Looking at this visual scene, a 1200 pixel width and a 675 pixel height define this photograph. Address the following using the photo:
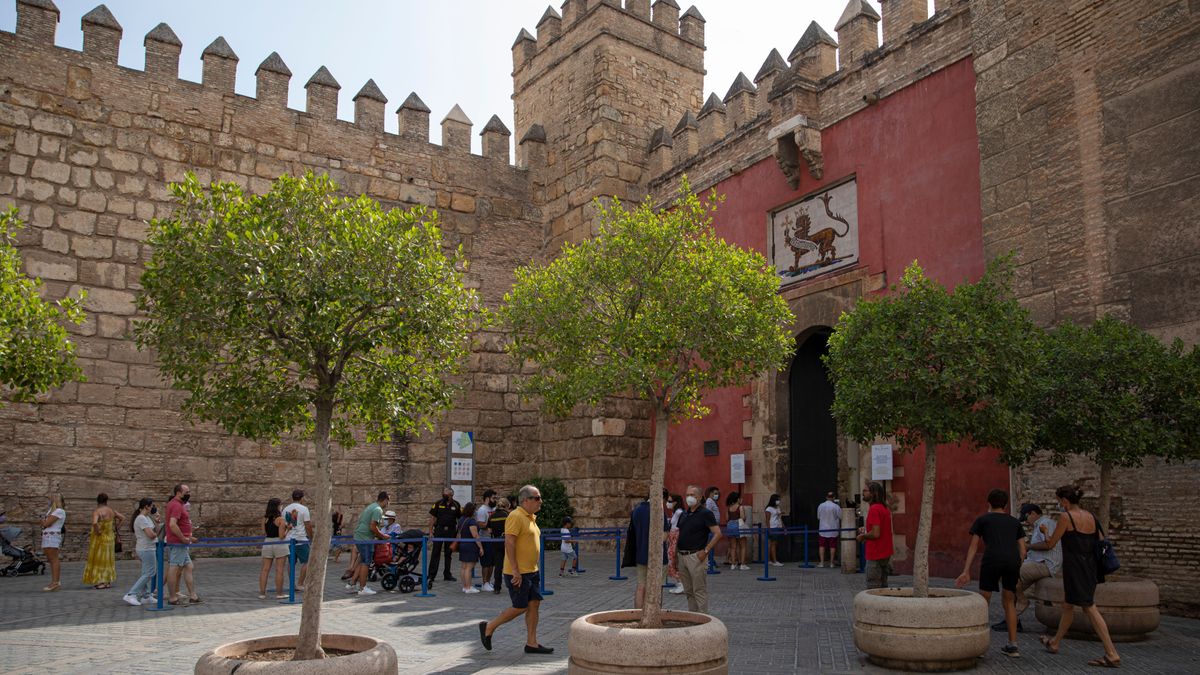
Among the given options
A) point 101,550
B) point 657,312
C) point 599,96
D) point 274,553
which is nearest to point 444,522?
point 274,553

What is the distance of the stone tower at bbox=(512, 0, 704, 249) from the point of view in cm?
1585

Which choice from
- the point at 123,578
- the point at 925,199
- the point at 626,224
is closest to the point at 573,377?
the point at 626,224

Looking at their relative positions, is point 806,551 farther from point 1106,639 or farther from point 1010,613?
point 1106,639

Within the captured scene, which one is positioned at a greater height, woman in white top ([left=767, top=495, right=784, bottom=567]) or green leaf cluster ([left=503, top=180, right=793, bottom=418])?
green leaf cluster ([left=503, top=180, right=793, bottom=418])

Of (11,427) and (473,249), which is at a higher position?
(473,249)

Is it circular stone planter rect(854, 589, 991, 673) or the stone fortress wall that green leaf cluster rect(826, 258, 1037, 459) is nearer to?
circular stone planter rect(854, 589, 991, 673)

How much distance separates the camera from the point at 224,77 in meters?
14.2

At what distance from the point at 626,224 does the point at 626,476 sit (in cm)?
858

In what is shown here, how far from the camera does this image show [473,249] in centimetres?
1614

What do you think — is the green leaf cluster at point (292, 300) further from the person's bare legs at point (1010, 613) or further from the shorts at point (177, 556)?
the person's bare legs at point (1010, 613)

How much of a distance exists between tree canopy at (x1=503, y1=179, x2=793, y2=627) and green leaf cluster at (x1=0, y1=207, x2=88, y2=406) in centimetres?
356

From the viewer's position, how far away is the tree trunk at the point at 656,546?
543cm

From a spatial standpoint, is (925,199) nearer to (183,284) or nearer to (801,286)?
(801,286)

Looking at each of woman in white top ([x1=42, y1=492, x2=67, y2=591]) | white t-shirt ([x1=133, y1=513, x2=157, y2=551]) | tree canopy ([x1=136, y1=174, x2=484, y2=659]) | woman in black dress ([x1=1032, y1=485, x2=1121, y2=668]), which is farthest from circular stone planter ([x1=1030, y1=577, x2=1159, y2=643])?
woman in white top ([x1=42, y1=492, x2=67, y2=591])
